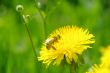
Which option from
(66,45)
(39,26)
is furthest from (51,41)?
(39,26)

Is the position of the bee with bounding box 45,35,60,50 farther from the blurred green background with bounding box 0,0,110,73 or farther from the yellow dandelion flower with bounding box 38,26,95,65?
the blurred green background with bounding box 0,0,110,73

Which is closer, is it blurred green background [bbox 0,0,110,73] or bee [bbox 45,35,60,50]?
bee [bbox 45,35,60,50]

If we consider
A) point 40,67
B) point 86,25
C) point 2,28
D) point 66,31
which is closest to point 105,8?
point 86,25

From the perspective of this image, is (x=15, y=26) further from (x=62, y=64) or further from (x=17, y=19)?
(x=62, y=64)

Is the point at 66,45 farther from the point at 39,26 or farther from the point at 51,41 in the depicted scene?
the point at 39,26

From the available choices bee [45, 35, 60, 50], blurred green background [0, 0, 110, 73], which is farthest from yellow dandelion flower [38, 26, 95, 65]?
blurred green background [0, 0, 110, 73]

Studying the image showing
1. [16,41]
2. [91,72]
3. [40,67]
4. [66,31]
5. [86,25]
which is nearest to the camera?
[91,72]
